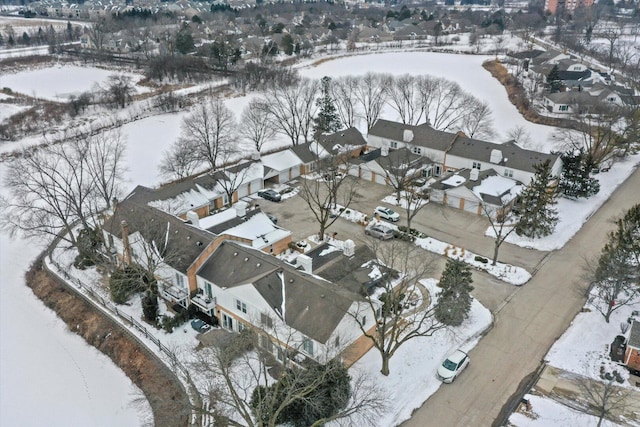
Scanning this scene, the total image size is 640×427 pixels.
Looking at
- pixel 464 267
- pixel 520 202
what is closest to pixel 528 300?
pixel 464 267

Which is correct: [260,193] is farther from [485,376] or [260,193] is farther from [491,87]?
[491,87]

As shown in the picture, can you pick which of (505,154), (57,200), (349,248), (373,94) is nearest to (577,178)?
(505,154)

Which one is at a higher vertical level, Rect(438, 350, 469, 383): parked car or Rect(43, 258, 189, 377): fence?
Rect(438, 350, 469, 383): parked car

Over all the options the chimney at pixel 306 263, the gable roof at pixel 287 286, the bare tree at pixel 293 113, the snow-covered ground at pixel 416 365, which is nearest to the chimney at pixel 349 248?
the chimney at pixel 306 263

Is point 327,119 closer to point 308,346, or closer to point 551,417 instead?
point 308,346

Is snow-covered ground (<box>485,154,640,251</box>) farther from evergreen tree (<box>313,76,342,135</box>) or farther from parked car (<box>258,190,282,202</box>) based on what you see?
evergreen tree (<box>313,76,342,135</box>)

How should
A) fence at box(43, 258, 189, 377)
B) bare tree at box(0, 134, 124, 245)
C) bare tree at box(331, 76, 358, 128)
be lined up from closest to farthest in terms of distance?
fence at box(43, 258, 189, 377) → bare tree at box(0, 134, 124, 245) → bare tree at box(331, 76, 358, 128)

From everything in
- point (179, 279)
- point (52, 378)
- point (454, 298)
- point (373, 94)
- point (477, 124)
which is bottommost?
point (52, 378)

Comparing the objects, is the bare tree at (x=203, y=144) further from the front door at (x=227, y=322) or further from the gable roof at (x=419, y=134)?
the front door at (x=227, y=322)

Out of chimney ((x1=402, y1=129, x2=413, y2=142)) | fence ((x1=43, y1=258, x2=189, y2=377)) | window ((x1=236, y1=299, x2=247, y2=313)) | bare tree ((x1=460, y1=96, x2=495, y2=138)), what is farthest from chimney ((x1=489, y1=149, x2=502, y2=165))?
fence ((x1=43, y1=258, x2=189, y2=377))
